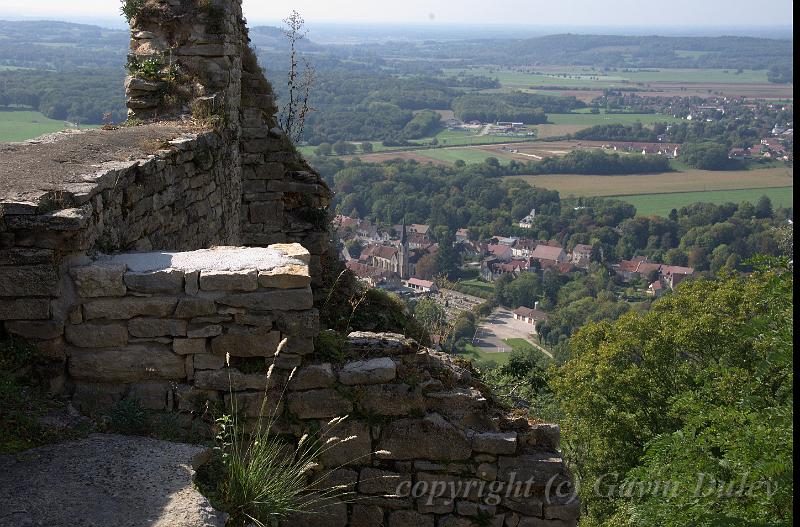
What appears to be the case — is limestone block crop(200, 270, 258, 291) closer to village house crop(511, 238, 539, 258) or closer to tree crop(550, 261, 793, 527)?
tree crop(550, 261, 793, 527)

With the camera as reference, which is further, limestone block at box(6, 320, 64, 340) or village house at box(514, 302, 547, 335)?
village house at box(514, 302, 547, 335)

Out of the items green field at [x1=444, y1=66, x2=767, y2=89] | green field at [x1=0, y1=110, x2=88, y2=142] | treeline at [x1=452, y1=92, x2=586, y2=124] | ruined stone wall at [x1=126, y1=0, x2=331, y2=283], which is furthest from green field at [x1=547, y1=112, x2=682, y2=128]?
ruined stone wall at [x1=126, y1=0, x2=331, y2=283]

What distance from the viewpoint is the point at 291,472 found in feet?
14.8

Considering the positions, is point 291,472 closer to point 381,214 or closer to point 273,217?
point 273,217

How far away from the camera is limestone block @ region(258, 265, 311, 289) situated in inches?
193

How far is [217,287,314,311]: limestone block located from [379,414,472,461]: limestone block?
0.89 m

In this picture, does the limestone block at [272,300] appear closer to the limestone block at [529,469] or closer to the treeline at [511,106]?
the limestone block at [529,469]

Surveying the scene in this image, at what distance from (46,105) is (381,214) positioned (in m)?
24.0

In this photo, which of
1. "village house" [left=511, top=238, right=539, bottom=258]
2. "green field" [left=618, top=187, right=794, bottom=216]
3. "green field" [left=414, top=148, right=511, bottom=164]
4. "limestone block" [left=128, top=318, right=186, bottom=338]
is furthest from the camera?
"green field" [left=414, top=148, right=511, bottom=164]

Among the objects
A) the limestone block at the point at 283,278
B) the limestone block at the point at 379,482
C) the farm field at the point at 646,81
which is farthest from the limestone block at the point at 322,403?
the farm field at the point at 646,81

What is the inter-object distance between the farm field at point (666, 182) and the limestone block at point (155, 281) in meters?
62.7

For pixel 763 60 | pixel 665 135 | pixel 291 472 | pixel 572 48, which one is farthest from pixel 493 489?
pixel 572 48

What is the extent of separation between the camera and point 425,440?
517cm

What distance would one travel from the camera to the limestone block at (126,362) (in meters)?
4.97
